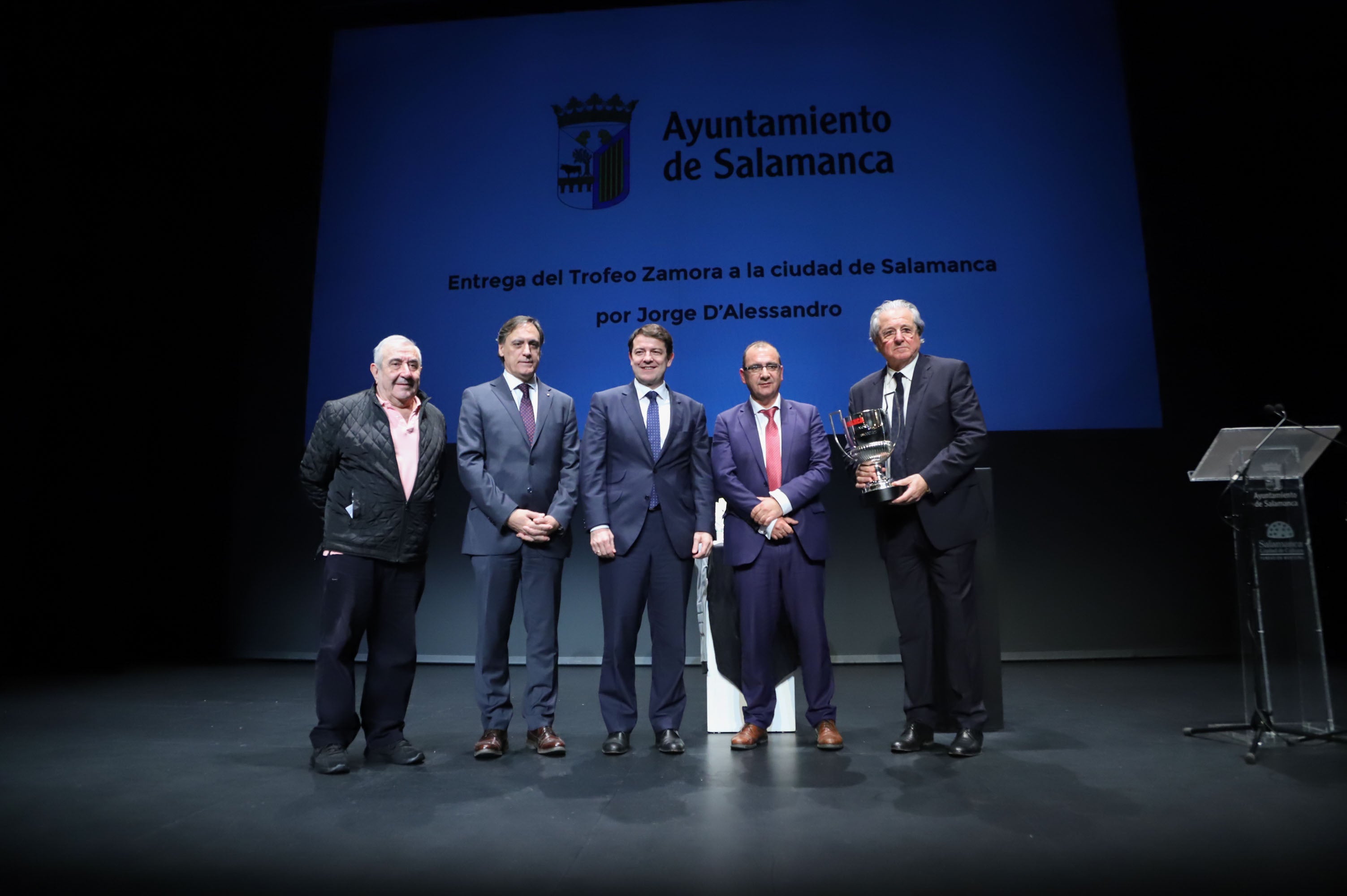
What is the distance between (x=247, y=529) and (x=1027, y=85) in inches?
232

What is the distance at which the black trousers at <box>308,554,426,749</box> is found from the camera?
2523 mm

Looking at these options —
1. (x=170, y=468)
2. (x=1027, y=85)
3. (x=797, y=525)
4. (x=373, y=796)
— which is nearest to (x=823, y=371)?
(x=797, y=525)

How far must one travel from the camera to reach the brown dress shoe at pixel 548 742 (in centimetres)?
264

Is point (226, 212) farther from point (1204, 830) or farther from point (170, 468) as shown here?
point (1204, 830)

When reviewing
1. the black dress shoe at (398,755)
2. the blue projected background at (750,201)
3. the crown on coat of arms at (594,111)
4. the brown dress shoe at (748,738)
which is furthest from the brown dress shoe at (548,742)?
the crown on coat of arms at (594,111)

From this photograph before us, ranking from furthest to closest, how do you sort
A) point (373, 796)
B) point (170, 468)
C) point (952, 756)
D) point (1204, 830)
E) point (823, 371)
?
point (170, 468)
point (823, 371)
point (952, 756)
point (373, 796)
point (1204, 830)

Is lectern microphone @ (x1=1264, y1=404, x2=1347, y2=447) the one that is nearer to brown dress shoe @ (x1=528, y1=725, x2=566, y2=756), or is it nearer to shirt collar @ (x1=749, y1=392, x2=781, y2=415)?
shirt collar @ (x1=749, y1=392, x2=781, y2=415)

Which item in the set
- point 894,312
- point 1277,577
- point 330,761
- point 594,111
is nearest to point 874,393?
point 894,312

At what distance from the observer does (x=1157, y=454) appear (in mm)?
4957

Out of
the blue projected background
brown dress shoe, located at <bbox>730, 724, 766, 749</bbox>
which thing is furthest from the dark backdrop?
brown dress shoe, located at <bbox>730, 724, 766, 749</bbox>

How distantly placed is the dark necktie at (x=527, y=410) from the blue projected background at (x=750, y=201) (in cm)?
160

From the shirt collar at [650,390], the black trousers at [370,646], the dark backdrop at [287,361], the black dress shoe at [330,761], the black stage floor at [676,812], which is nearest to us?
the black stage floor at [676,812]

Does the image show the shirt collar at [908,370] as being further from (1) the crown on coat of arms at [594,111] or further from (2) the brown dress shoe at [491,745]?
(1) the crown on coat of arms at [594,111]

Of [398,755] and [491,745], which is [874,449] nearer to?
[491,745]
